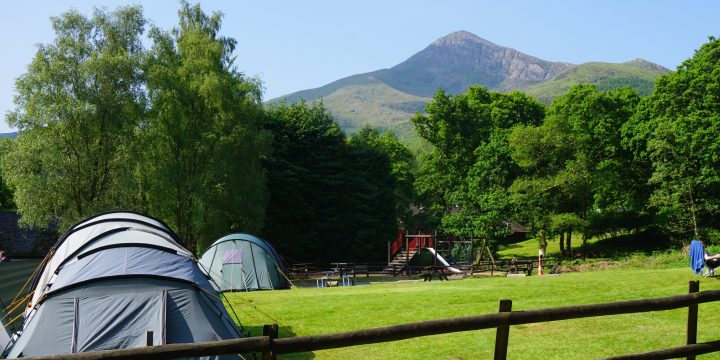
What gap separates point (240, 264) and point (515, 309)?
47.9 feet

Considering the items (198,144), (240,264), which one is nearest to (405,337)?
(240,264)

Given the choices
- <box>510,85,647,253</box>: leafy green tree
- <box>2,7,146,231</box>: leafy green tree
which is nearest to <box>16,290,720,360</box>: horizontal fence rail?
<box>2,7,146,231</box>: leafy green tree

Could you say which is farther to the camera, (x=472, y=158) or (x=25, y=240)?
(x=472, y=158)

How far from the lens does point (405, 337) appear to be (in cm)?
549

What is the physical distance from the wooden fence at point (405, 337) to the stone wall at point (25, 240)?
4560cm

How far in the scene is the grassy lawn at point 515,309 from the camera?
35.4ft

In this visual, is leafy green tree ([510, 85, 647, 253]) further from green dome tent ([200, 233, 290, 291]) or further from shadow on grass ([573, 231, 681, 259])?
green dome tent ([200, 233, 290, 291])

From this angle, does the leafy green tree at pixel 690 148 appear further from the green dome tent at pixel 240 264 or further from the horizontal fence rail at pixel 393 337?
the horizontal fence rail at pixel 393 337

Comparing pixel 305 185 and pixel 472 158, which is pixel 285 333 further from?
pixel 472 158

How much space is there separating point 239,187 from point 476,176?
1794cm

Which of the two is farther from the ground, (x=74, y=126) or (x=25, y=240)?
(x=74, y=126)

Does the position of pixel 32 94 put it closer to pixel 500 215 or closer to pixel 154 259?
pixel 154 259

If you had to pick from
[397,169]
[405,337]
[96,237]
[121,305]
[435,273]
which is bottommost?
[435,273]

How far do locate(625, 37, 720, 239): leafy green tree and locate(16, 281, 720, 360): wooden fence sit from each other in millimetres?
33082
